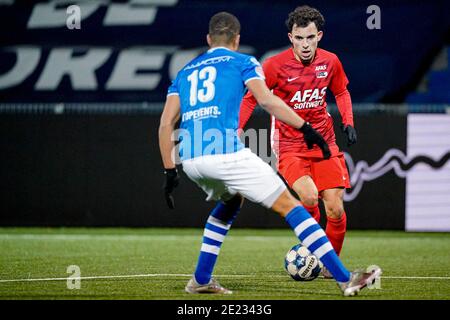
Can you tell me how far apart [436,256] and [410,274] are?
2335 millimetres

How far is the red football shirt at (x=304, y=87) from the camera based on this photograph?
9148mm

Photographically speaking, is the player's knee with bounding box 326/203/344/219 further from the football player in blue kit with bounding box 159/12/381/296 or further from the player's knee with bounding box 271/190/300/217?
the player's knee with bounding box 271/190/300/217

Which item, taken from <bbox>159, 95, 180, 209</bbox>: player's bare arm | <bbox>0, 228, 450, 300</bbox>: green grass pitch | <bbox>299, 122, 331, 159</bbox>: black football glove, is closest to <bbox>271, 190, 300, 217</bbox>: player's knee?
<bbox>299, 122, 331, 159</bbox>: black football glove

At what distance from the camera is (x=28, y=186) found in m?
15.5

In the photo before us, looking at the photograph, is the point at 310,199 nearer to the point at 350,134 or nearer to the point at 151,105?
the point at 350,134

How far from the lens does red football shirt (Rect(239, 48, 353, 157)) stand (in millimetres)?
9148

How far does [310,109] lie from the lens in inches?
361

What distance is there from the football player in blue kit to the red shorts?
187cm

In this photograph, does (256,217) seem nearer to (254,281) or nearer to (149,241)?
(149,241)

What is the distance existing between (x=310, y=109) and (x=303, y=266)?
61.0 inches

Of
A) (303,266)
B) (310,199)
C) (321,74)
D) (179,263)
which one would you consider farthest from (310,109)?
(179,263)

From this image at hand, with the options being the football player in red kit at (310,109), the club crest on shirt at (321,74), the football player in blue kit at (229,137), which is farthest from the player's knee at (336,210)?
the football player in blue kit at (229,137)
